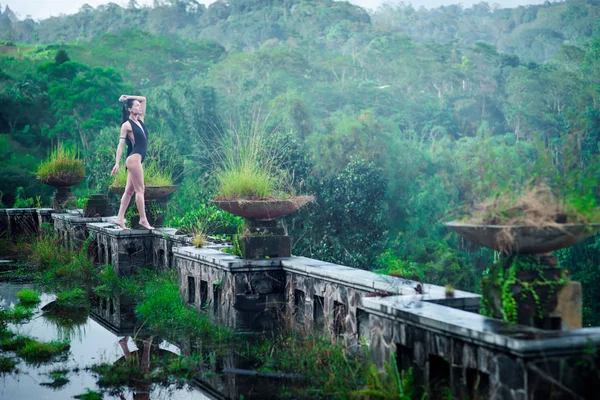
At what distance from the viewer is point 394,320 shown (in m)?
5.51

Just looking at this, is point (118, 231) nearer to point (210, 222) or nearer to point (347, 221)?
point (210, 222)

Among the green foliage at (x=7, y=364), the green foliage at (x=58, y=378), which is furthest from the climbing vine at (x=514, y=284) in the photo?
the green foliage at (x=7, y=364)

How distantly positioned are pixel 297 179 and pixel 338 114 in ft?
77.5

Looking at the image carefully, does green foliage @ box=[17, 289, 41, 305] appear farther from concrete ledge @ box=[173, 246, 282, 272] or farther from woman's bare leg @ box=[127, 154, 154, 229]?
concrete ledge @ box=[173, 246, 282, 272]

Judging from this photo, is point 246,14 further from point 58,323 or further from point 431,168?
point 58,323

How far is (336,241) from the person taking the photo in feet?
82.0

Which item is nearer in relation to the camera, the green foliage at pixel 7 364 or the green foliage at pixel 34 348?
the green foliage at pixel 7 364

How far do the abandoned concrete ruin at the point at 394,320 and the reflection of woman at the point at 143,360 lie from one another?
0.99m

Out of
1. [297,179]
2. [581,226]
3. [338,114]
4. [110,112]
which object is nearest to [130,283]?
[581,226]

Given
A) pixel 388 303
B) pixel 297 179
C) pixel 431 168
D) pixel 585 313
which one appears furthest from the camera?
pixel 431 168

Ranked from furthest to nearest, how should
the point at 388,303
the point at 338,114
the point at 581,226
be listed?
the point at 338,114 → the point at 388,303 → the point at 581,226

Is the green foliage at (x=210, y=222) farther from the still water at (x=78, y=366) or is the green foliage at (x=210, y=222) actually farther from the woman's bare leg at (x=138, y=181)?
the still water at (x=78, y=366)

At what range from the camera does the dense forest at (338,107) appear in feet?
84.6

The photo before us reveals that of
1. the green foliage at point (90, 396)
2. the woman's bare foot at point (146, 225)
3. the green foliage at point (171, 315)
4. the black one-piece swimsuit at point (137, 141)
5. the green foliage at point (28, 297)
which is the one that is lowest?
the green foliage at point (28, 297)
